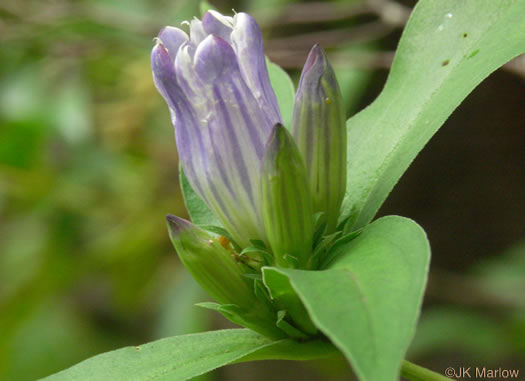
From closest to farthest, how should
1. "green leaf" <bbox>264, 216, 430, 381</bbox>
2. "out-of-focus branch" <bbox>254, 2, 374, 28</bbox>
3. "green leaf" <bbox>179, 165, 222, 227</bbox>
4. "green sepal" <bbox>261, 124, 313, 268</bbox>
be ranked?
"green leaf" <bbox>264, 216, 430, 381</bbox>, "green sepal" <bbox>261, 124, 313, 268</bbox>, "green leaf" <bbox>179, 165, 222, 227</bbox>, "out-of-focus branch" <bbox>254, 2, 374, 28</bbox>

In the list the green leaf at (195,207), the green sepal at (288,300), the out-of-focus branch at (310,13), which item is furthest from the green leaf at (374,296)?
the out-of-focus branch at (310,13)

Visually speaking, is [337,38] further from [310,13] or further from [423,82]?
[423,82]

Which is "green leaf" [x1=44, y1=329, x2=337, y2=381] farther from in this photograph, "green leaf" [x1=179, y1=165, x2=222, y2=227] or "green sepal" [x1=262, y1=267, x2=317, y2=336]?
"green leaf" [x1=179, y1=165, x2=222, y2=227]

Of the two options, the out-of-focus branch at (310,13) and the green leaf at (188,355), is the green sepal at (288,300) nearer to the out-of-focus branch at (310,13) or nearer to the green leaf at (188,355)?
the green leaf at (188,355)

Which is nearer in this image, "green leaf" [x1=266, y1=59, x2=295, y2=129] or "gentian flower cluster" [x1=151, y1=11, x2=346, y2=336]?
"gentian flower cluster" [x1=151, y1=11, x2=346, y2=336]

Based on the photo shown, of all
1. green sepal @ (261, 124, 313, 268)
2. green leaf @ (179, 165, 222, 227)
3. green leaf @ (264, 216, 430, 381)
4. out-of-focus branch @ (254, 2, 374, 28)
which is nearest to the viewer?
green leaf @ (264, 216, 430, 381)

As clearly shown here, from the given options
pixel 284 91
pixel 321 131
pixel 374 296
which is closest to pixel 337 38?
pixel 284 91

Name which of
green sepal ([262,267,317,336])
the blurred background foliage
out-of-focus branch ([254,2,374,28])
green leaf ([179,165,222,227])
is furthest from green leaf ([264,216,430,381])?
the blurred background foliage
